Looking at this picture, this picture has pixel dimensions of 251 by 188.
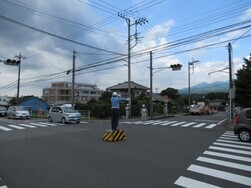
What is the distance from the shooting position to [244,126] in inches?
508

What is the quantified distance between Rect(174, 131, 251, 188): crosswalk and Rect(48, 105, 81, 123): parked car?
718 inches

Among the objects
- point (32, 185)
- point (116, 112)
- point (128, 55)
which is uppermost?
point (128, 55)

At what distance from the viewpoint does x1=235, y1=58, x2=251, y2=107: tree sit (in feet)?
111

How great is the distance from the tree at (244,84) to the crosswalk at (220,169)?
87.1 ft

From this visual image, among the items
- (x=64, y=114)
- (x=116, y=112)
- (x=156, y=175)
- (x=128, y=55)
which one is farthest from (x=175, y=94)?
(x=156, y=175)

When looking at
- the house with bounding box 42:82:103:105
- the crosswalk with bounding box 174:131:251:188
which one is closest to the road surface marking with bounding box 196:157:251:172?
the crosswalk with bounding box 174:131:251:188

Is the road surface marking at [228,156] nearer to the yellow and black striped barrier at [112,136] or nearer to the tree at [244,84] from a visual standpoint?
the yellow and black striped barrier at [112,136]

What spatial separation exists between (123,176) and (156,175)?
764 millimetres

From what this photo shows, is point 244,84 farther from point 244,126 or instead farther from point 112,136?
point 112,136

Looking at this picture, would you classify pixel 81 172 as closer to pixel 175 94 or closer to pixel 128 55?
pixel 128 55

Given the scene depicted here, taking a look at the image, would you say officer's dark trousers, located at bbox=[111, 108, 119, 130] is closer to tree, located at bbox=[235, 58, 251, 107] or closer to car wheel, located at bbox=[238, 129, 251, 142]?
car wheel, located at bbox=[238, 129, 251, 142]

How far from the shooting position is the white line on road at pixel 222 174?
19.7 ft

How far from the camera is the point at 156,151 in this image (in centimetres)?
955

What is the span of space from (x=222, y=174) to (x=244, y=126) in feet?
23.5
